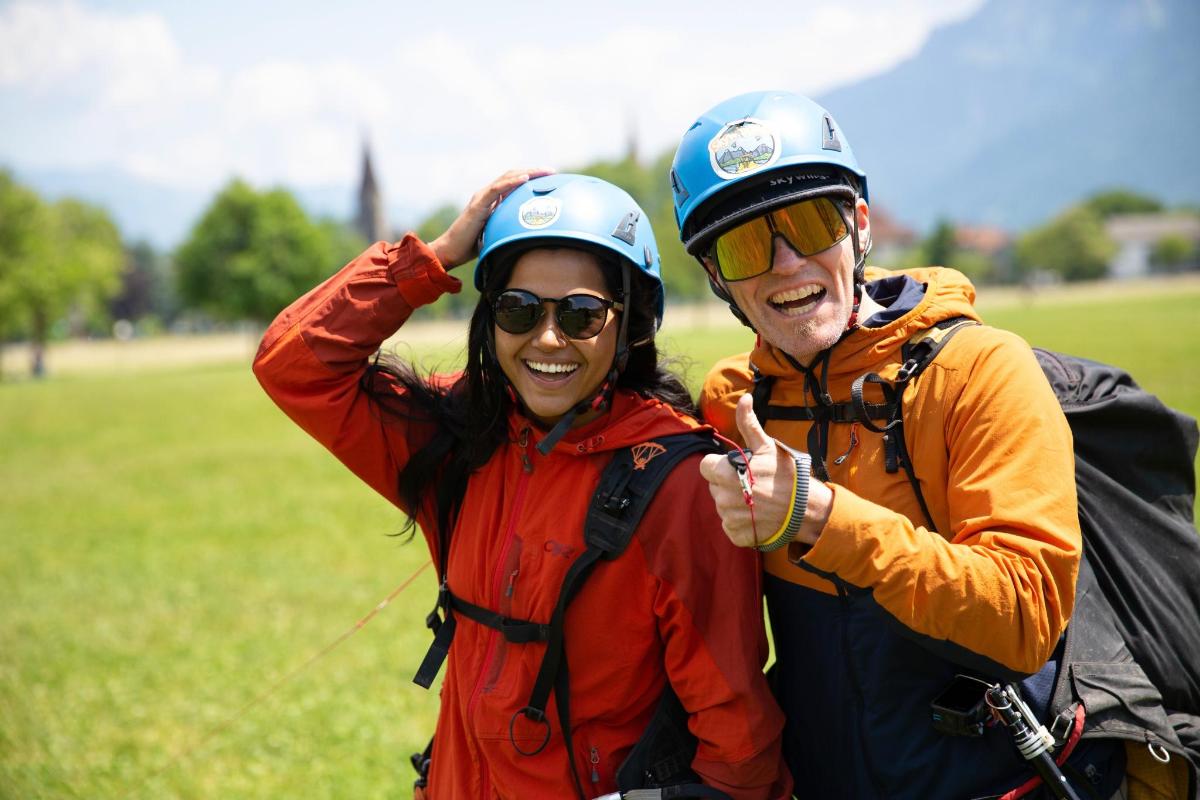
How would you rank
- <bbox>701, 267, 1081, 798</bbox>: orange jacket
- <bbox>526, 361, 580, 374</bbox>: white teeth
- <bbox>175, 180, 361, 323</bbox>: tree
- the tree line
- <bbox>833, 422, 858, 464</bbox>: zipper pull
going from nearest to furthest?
<bbox>701, 267, 1081, 798</bbox>: orange jacket → <bbox>833, 422, 858, 464</bbox>: zipper pull → <bbox>526, 361, 580, 374</bbox>: white teeth → the tree line → <bbox>175, 180, 361, 323</bbox>: tree

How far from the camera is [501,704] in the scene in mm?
2605

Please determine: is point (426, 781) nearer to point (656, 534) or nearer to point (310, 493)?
point (656, 534)

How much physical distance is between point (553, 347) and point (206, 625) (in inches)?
313

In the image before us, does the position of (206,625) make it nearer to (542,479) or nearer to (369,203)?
(542,479)

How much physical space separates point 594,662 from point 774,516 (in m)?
0.86

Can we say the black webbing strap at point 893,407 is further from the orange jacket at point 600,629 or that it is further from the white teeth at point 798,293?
the orange jacket at point 600,629

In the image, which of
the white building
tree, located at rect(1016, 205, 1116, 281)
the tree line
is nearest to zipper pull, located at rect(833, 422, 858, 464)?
the tree line

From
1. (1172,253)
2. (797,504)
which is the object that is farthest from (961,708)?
(1172,253)

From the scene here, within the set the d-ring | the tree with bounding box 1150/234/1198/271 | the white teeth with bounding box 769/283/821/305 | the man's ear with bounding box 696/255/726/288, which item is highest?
the tree with bounding box 1150/234/1198/271

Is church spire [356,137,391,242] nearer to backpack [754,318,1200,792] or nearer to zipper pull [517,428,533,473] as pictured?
zipper pull [517,428,533,473]

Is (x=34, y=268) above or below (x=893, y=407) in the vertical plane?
above

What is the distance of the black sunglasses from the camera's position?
2828 millimetres

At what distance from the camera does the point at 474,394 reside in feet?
10.1

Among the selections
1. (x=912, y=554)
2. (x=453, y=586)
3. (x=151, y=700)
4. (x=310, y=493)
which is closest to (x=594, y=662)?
(x=453, y=586)
